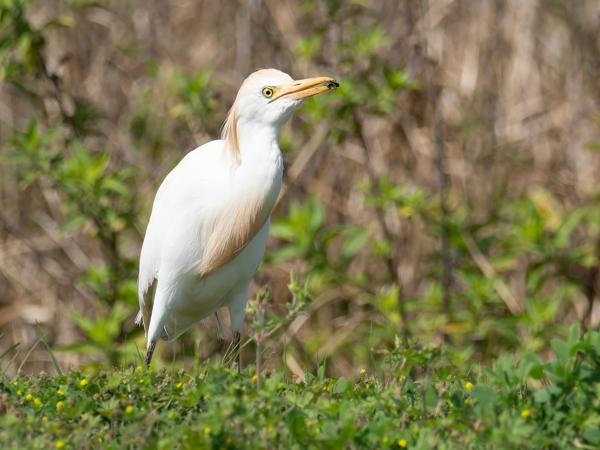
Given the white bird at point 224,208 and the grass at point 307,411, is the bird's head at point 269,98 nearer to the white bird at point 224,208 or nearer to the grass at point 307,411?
the white bird at point 224,208

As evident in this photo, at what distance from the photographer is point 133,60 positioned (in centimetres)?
765

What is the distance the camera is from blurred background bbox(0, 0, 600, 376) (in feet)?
20.4

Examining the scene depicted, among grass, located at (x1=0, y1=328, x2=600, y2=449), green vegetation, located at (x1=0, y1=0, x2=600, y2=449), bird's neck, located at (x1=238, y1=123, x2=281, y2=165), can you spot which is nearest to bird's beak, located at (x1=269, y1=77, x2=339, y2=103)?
bird's neck, located at (x1=238, y1=123, x2=281, y2=165)

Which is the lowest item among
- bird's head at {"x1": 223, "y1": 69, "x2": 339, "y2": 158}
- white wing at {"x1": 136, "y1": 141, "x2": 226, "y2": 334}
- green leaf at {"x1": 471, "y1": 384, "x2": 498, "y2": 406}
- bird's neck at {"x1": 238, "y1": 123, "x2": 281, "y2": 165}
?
green leaf at {"x1": 471, "y1": 384, "x2": 498, "y2": 406}

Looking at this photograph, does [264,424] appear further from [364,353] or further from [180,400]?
[364,353]

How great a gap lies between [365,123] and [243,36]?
1023mm

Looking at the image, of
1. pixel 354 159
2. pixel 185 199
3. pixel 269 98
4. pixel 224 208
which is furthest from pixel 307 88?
pixel 354 159

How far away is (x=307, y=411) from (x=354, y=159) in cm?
401

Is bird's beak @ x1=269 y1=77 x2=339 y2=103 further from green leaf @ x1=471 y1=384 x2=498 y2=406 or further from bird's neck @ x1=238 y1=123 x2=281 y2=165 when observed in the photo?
green leaf @ x1=471 y1=384 x2=498 y2=406

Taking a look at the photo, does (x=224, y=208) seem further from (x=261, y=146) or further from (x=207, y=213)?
(x=261, y=146)

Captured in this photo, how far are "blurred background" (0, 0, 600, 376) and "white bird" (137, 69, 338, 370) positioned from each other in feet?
5.05

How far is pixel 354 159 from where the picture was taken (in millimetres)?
7059

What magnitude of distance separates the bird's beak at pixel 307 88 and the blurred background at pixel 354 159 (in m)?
2.00

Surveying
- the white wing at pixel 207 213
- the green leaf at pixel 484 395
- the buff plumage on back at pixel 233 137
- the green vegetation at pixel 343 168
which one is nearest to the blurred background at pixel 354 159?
the green vegetation at pixel 343 168
